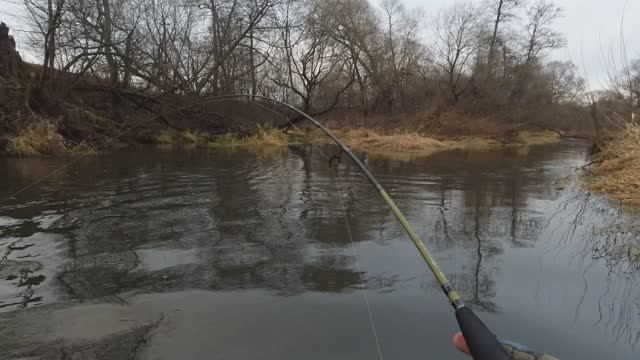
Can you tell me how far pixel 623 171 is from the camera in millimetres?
9039

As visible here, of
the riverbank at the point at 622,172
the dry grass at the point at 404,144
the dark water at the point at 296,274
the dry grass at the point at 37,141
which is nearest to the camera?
the dark water at the point at 296,274

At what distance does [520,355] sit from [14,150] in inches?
638

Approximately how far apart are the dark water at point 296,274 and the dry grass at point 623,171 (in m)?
0.54

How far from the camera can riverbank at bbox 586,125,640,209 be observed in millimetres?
7844

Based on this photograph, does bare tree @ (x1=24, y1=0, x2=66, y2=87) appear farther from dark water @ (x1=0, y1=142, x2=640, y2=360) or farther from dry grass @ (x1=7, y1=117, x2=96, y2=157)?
dark water @ (x1=0, y1=142, x2=640, y2=360)

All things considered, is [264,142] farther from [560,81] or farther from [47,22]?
[560,81]

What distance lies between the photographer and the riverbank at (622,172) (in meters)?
7.84

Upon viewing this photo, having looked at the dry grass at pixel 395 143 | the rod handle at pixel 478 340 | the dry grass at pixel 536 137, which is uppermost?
the dry grass at pixel 536 137

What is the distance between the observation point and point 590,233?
234 inches

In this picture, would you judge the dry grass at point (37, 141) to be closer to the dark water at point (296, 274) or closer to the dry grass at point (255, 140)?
the dark water at point (296, 274)

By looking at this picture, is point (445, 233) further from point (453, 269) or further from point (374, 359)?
point (374, 359)

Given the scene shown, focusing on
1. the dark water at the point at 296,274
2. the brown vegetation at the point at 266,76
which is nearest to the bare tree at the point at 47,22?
the brown vegetation at the point at 266,76

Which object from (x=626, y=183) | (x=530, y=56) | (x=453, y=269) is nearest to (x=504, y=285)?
(x=453, y=269)

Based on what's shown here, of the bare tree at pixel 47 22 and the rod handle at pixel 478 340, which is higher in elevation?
the bare tree at pixel 47 22
